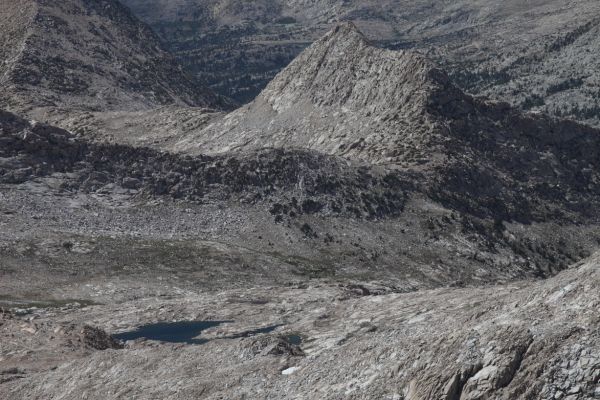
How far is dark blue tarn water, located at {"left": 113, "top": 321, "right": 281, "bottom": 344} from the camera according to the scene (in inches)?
2753

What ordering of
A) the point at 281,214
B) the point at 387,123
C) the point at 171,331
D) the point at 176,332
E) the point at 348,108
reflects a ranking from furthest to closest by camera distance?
the point at 348,108 → the point at 387,123 → the point at 281,214 → the point at 171,331 → the point at 176,332

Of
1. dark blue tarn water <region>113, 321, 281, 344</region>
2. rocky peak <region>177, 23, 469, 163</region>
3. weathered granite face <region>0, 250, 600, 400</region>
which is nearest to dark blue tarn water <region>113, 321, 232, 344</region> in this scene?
dark blue tarn water <region>113, 321, 281, 344</region>

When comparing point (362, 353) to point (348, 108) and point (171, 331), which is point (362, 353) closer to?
point (171, 331)

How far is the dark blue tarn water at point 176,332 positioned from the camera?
69938mm

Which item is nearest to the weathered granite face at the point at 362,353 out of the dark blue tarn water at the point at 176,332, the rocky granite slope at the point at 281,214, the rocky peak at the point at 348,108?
the dark blue tarn water at the point at 176,332

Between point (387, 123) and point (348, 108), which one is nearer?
point (387, 123)

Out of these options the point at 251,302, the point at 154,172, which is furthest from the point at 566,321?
the point at 154,172

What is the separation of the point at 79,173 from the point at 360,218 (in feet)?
132

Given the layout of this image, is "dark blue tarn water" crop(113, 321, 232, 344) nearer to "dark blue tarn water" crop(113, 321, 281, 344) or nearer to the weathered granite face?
"dark blue tarn water" crop(113, 321, 281, 344)

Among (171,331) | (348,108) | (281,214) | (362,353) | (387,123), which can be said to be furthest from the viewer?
(348,108)

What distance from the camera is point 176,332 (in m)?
73.4

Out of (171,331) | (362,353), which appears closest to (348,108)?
(171,331)

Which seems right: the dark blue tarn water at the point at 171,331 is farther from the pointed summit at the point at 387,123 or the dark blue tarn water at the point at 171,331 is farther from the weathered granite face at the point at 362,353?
the pointed summit at the point at 387,123

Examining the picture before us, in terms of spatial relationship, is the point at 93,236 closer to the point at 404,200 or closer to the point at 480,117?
the point at 404,200
